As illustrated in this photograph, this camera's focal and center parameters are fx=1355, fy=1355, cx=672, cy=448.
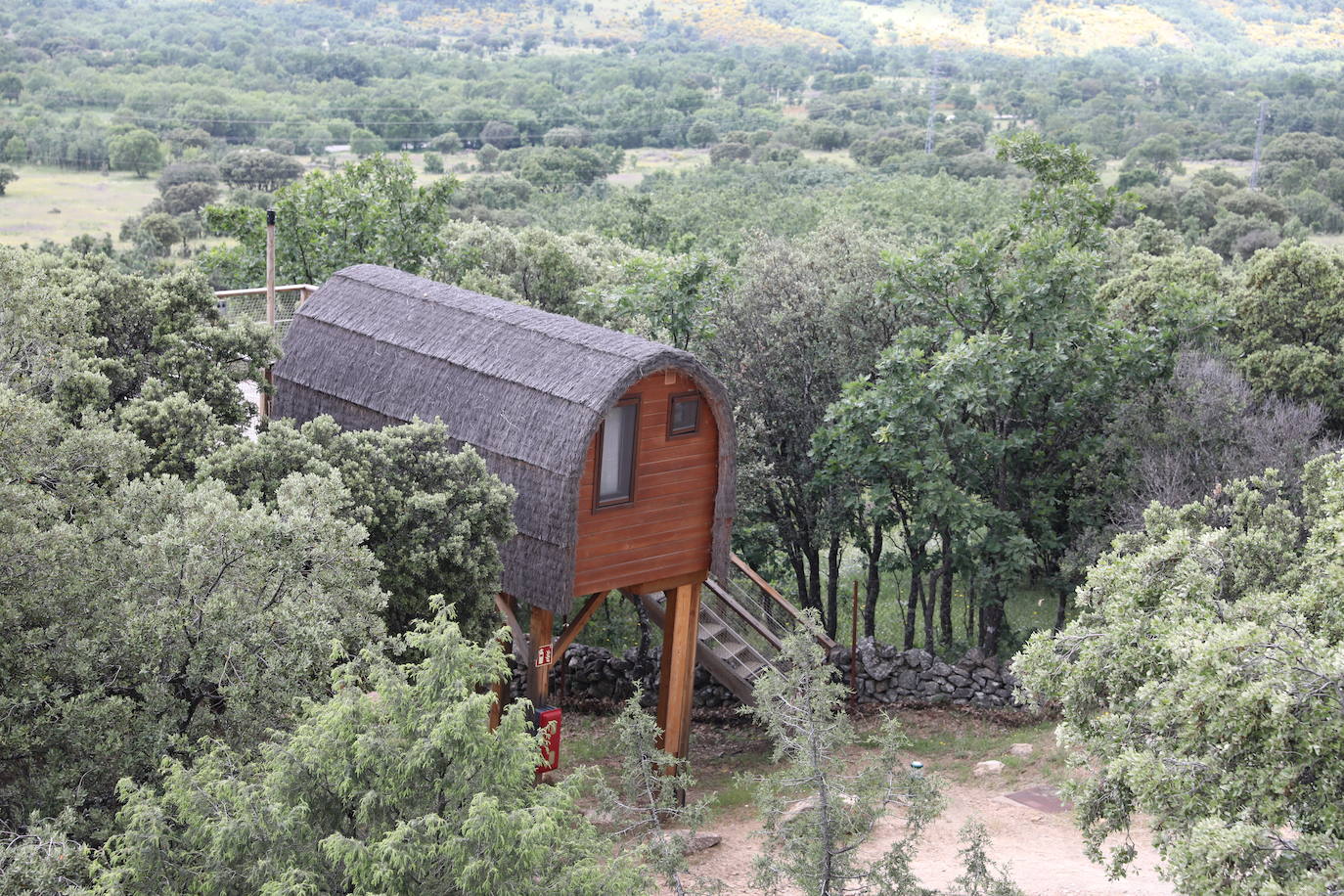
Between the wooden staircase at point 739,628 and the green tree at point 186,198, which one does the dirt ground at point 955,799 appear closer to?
the wooden staircase at point 739,628

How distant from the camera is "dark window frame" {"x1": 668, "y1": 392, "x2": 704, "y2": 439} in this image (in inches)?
720

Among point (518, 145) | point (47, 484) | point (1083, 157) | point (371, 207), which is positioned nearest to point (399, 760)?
point (47, 484)

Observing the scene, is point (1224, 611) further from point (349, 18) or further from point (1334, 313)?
point (349, 18)

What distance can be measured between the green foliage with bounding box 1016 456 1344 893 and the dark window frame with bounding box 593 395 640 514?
6.20m

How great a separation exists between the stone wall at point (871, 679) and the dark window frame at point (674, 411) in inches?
280

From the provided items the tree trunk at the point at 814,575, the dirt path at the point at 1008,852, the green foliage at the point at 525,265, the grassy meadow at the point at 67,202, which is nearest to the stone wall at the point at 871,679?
the tree trunk at the point at 814,575

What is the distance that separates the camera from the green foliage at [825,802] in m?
12.4

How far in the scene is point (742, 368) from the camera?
2606cm

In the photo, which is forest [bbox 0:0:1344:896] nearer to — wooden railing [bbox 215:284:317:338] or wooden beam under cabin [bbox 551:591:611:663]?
wooden railing [bbox 215:284:317:338]

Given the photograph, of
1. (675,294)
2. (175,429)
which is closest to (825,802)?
(175,429)

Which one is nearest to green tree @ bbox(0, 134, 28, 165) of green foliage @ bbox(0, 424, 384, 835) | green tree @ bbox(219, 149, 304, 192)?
green tree @ bbox(219, 149, 304, 192)

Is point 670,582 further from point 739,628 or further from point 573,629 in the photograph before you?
point 739,628

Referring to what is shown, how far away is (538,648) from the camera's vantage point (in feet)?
61.8

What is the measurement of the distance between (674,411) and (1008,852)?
736cm
